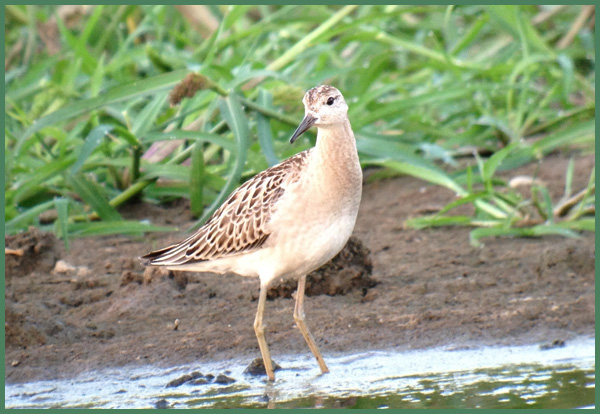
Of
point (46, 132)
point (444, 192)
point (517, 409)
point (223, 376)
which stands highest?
point (46, 132)

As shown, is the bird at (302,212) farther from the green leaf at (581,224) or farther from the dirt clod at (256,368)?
the green leaf at (581,224)

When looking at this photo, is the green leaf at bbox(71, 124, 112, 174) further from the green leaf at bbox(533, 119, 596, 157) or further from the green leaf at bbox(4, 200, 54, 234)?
the green leaf at bbox(533, 119, 596, 157)

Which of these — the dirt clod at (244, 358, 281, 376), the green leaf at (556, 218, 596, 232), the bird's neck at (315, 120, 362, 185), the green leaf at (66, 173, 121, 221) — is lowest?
the dirt clod at (244, 358, 281, 376)

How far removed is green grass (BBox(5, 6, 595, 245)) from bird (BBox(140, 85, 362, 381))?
126 cm

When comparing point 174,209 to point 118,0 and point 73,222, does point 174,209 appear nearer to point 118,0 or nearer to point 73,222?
point 73,222

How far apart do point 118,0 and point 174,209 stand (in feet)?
7.45

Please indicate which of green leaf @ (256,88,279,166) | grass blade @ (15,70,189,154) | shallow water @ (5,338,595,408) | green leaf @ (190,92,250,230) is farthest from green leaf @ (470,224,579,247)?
grass blade @ (15,70,189,154)

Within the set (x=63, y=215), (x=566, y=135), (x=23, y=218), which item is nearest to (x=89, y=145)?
(x=63, y=215)

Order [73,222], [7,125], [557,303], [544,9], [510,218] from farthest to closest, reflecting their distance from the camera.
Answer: [544,9] → [7,125] → [73,222] → [510,218] → [557,303]

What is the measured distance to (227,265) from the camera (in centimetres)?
581

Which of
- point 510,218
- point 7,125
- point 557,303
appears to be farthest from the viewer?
point 7,125

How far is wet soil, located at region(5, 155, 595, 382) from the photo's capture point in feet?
19.1

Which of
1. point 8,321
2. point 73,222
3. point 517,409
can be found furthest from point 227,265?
point 73,222

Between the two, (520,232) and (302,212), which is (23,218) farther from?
(520,232)
